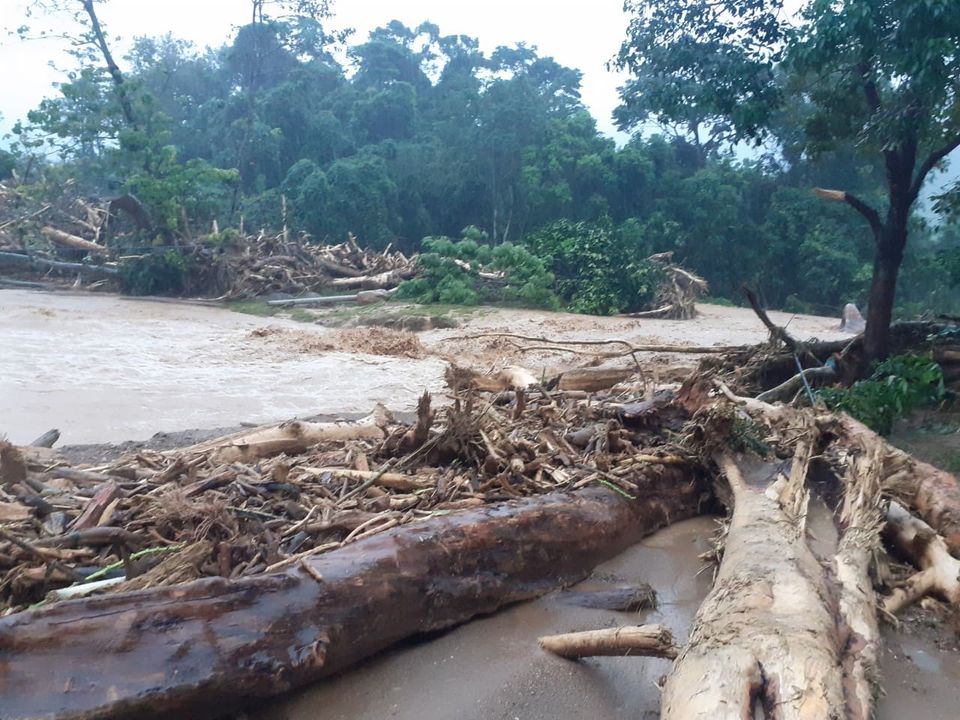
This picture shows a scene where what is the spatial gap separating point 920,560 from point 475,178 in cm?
2174

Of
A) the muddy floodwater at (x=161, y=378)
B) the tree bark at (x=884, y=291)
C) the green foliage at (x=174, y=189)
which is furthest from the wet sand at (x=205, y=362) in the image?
the green foliage at (x=174, y=189)

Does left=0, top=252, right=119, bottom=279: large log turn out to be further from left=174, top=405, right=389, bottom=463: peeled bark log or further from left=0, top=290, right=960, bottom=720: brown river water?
left=174, top=405, right=389, bottom=463: peeled bark log

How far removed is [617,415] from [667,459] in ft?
1.99

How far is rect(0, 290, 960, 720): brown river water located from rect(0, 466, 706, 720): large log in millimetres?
137

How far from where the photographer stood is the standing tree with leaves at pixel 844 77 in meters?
6.08

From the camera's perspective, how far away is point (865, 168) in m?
20.5

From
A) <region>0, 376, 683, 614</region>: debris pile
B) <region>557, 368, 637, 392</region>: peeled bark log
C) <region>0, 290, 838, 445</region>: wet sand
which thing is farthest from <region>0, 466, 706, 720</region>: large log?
<region>0, 290, 838, 445</region>: wet sand

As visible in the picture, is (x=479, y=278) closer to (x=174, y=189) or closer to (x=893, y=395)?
(x=174, y=189)

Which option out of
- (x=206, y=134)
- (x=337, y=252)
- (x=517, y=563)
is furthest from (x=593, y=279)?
(x=206, y=134)

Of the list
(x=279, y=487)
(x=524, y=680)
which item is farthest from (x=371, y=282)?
(x=524, y=680)

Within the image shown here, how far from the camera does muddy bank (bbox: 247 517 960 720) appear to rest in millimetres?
2672

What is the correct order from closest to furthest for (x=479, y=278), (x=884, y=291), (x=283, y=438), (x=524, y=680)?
(x=524, y=680) < (x=283, y=438) < (x=884, y=291) < (x=479, y=278)

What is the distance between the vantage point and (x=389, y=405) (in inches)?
314

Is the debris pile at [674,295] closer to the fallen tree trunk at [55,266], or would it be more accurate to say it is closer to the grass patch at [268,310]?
the grass patch at [268,310]
